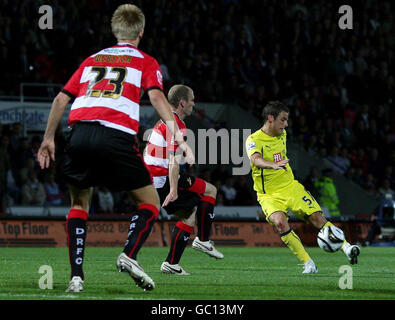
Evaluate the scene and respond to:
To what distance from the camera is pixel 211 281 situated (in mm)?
8039

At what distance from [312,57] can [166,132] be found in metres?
15.9

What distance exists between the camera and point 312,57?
24281 millimetres

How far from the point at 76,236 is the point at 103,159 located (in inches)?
29.8

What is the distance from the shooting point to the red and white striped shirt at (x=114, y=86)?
636 centimetres

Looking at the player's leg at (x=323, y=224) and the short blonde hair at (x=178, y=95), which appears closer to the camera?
the player's leg at (x=323, y=224)

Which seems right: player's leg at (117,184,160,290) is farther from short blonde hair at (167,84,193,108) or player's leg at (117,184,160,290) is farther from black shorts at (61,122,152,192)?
short blonde hair at (167,84,193,108)

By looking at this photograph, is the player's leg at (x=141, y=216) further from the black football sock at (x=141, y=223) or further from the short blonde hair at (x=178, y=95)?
the short blonde hair at (x=178, y=95)

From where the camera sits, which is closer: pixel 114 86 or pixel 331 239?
pixel 114 86

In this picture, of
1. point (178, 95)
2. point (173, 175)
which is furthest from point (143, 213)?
point (178, 95)

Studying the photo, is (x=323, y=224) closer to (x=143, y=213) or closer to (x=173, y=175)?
(x=173, y=175)

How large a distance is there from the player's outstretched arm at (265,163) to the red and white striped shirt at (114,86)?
2.89 meters

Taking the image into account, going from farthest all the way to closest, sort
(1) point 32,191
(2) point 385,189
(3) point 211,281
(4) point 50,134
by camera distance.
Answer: (2) point 385,189 → (1) point 32,191 → (3) point 211,281 → (4) point 50,134

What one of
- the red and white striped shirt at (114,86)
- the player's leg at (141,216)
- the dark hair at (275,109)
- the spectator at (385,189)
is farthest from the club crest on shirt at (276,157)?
the spectator at (385,189)
